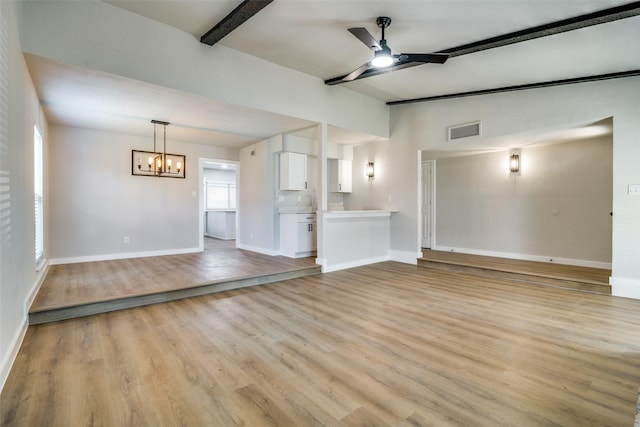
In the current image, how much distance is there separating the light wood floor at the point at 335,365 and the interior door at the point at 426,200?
3762 millimetres

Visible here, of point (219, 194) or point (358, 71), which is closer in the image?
point (358, 71)

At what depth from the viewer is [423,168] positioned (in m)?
7.48

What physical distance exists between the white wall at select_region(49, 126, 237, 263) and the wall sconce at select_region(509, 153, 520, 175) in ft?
21.5

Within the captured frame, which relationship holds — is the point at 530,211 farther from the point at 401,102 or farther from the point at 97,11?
the point at 97,11

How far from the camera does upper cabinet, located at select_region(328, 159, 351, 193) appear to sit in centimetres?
707

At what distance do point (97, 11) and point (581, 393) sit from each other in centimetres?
515

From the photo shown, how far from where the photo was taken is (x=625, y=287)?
12.8 feet

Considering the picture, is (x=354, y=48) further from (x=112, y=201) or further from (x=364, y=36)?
(x=112, y=201)

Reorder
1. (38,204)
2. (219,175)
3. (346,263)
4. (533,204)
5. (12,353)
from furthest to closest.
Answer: (219,175) → (533,204) → (346,263) → (38,204) → (12,353)

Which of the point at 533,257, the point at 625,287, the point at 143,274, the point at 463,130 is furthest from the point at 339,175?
the point at 625,287

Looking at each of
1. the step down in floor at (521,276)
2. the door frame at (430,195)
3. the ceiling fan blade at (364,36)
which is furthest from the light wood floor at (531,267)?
the ceiling fan blade at (364,36)

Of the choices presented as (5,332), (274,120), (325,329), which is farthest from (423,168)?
(5,332)

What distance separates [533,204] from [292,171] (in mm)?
4728

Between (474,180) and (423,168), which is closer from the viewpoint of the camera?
(474,180)
